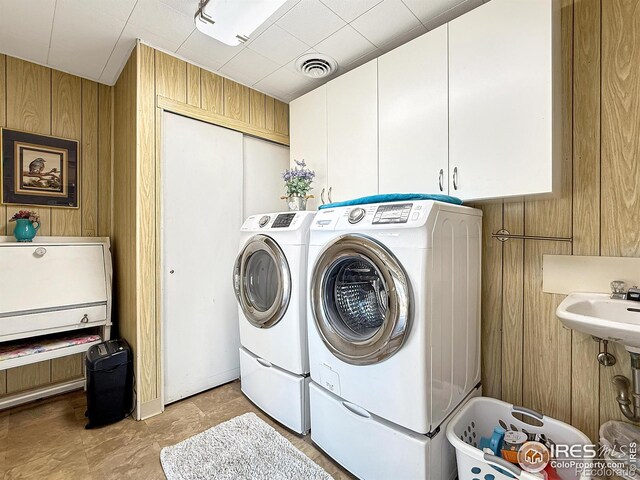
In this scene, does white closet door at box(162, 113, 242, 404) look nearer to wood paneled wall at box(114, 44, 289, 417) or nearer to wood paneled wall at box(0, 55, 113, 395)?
wood paneled wall at box(114, 44, 289, 417)

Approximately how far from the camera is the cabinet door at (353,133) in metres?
1.87

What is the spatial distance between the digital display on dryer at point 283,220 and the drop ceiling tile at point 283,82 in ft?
3.89

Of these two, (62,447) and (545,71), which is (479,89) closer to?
(545,71)

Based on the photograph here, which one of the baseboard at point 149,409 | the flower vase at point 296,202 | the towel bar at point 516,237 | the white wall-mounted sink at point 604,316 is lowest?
the baseboard at point 149,409

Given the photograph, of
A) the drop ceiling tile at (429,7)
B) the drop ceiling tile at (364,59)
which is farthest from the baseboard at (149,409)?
the drop ceiling tile at (429,7)

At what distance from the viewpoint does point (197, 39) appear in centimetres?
189

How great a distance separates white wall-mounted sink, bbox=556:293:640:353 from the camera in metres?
1.04

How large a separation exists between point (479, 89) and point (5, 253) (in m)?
2.88

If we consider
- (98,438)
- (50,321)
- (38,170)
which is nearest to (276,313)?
(98,438)

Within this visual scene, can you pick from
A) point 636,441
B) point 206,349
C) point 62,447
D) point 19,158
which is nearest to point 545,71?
point 636,441

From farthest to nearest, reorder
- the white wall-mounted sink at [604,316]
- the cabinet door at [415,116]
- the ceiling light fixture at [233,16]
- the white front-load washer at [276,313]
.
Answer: the white front-load washer at [276,313] < the cabinet door at [415,116] < the ceiling light fixture at [233,16] < the white wall-mounted sink at [604,316]

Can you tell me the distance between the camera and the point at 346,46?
196 cm

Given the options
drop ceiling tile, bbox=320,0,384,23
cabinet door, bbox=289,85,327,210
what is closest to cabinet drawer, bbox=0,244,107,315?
cabinet door, bbox=289,85,327,210

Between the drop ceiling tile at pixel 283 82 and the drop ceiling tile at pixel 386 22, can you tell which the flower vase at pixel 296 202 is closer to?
the drop ceiling tile at pixel 283 82
